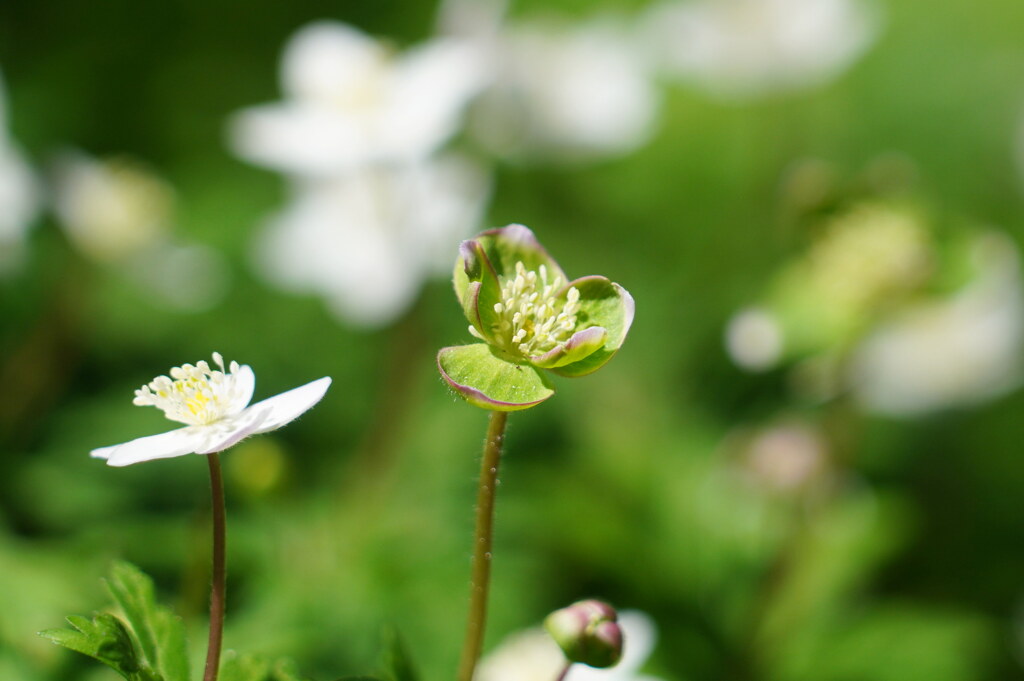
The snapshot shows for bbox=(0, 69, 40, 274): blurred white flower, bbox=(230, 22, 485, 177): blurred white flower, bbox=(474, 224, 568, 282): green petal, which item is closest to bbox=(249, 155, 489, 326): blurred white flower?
bbox=(230, 22, 485, 177): blurred white flower

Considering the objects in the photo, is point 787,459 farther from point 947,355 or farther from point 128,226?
point 128,226

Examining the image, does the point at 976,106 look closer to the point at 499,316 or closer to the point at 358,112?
the point at 358,112

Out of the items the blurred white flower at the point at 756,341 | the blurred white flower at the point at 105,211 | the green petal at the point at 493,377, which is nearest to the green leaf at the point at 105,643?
the green petal at the point at 493,377

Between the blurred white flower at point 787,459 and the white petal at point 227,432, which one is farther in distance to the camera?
the blurred white flower at point 787,459

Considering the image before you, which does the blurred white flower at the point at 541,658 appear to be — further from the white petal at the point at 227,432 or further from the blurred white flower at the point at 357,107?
the blurred white flower at the point at 357,107

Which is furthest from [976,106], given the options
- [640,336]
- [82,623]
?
[82,623]

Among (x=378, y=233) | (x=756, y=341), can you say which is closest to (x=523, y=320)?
(x=756, y=341)
